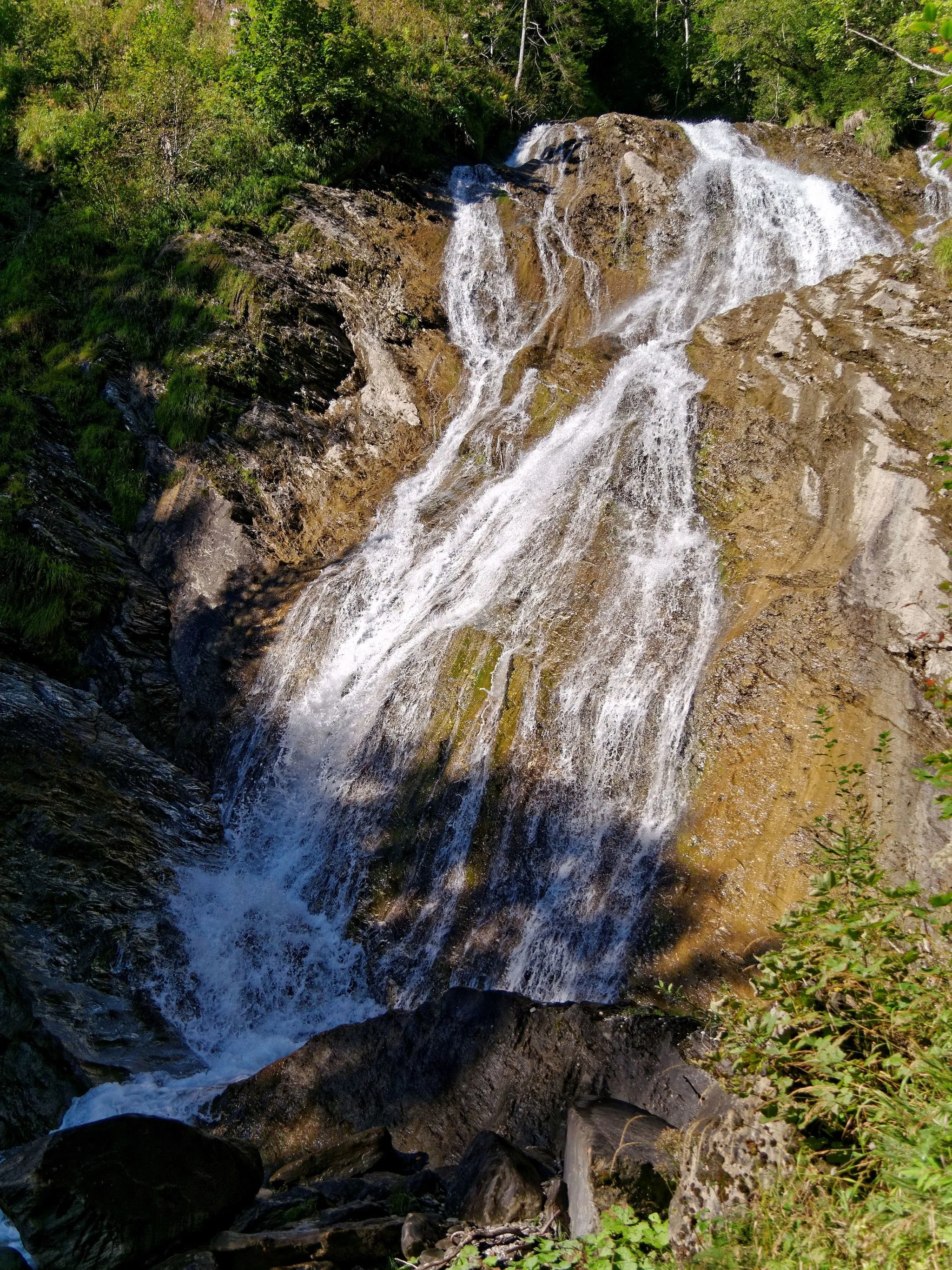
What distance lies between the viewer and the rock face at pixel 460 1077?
6.22m

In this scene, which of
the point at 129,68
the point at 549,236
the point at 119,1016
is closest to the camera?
the point at 119,1016

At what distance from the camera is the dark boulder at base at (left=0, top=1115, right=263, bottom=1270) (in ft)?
13.5

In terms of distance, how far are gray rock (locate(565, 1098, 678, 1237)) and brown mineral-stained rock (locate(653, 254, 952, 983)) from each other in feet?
9.06

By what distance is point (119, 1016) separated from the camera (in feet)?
26.1

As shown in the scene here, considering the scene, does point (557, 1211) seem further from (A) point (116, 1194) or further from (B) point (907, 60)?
(B) point (907, 60)

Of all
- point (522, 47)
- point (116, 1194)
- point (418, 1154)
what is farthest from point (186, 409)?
point (522, 47)

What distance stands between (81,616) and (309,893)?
16.9 ft

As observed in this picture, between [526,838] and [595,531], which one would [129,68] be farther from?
[526,838]

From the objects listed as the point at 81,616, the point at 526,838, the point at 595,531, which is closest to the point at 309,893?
the point at 526,838

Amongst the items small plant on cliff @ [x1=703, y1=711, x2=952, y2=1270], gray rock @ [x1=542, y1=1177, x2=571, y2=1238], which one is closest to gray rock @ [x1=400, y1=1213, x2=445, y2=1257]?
gray rock @ [x1=542, y1=1177, x2=571, y2=1238]

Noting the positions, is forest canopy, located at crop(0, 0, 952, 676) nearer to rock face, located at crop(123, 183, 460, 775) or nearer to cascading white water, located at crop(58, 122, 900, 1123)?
rock face, located at crop(123, 183, 460, 775)

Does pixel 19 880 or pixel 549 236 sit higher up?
pixel 549 236

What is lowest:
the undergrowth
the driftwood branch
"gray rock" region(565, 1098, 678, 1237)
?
"gray rock" region(565, 1098, 678, 1237)

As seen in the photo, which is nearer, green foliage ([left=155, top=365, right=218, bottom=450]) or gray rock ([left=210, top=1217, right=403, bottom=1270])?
gray rock ([left=210, top=1217, right=403, bottom=1270])
